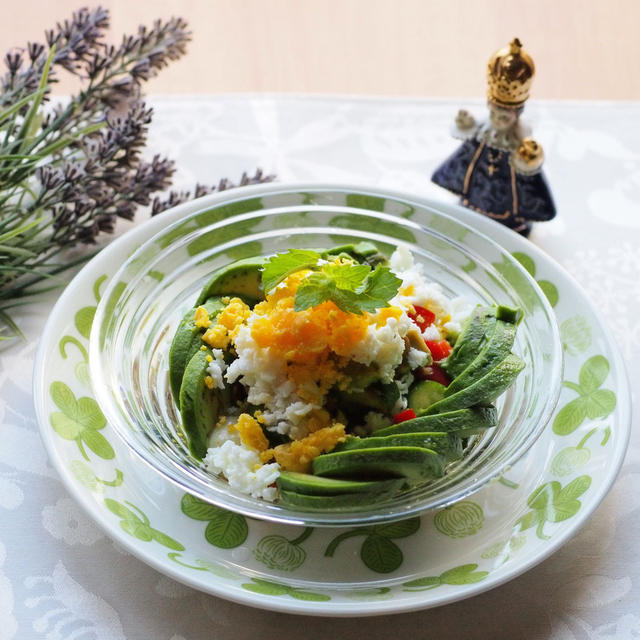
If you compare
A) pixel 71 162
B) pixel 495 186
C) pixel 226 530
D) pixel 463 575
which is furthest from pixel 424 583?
pixel 71 162

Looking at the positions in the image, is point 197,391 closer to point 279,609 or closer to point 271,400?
point 271,400

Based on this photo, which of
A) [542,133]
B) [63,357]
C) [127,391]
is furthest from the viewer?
[542,133]

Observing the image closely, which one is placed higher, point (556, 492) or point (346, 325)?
point (346, 325)

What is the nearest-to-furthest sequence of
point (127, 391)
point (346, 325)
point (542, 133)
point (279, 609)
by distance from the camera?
point (279, 609), point (346, 325), point (127, 391), point (542, 133)

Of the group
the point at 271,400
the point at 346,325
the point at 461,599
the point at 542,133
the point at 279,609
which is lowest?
the point at 279,609

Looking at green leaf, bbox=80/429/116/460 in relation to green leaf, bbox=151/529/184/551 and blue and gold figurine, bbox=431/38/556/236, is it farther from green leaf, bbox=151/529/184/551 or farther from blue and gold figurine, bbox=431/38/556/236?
blue and gold figurine, bbox=431/38/556/236

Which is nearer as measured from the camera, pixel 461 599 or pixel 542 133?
pixel 461 599

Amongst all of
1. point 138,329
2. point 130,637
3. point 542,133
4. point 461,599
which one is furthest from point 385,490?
point 542,133
